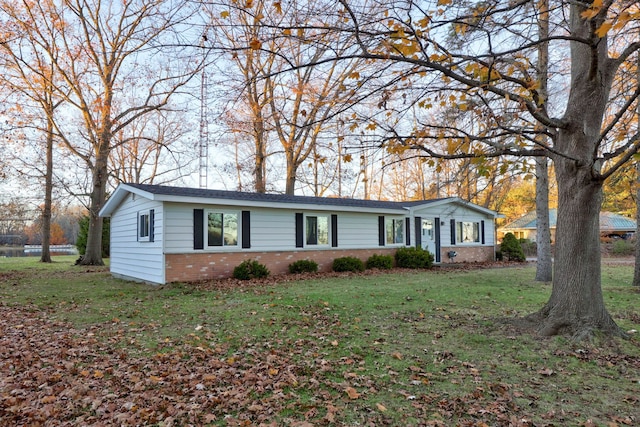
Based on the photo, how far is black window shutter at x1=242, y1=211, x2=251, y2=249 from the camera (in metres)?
13.6

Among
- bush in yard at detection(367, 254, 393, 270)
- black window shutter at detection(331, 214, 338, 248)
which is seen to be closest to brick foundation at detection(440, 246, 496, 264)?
bush in yard at detection(367, 254, 393, 270)

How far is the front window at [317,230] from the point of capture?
15625mm

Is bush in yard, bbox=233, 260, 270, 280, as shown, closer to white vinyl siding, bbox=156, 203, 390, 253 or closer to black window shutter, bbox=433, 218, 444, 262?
white vinyl siding, bbox=156, 203, 390, 253

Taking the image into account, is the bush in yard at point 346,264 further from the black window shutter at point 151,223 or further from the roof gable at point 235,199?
the black window shutter at point 151,223

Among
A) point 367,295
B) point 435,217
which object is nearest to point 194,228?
point 367,295

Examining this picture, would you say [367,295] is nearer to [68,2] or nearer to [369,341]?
[369,341]

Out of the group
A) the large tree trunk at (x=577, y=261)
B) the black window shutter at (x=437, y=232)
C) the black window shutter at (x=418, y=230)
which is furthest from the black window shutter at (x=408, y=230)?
the large tree trunk at (x=577, y=261)

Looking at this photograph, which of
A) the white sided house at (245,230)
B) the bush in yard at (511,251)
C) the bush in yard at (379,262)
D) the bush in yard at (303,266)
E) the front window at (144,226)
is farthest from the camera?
the bush in yard at (511,251)

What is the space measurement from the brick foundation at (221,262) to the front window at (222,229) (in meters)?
0.42

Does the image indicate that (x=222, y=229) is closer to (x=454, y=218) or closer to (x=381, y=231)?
(x=381, y=231)

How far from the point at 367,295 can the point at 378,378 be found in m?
5.35

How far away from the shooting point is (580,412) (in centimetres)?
336

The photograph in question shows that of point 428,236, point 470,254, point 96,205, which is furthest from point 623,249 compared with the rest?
point 96,205

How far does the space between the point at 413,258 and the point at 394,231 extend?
5.99 ft
